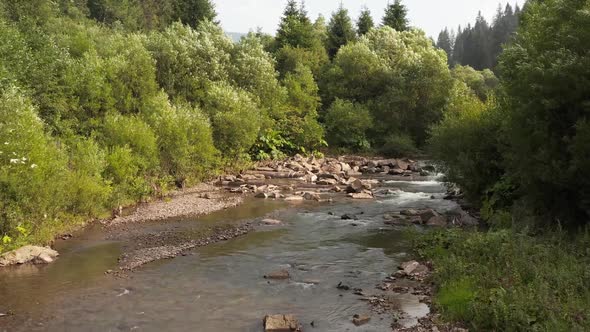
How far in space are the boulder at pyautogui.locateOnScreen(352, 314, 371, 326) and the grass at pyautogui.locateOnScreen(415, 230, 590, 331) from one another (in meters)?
2.33

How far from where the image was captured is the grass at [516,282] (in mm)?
12391

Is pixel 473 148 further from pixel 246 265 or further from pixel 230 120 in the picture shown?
pixel 230 120

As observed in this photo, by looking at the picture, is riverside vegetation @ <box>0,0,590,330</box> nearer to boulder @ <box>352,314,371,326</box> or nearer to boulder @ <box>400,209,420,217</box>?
boulder @ <box>352,314,371,326</box>

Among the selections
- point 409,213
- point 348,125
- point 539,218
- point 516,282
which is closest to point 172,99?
point 348,125

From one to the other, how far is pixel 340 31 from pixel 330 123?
2174cm

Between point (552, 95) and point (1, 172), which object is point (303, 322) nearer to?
point (552, 95)

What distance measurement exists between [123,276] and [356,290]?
9.51 meters

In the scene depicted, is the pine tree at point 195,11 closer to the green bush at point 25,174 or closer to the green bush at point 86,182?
the green bush at point 86,182

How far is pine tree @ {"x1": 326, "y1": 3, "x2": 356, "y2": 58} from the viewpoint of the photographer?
80.8m

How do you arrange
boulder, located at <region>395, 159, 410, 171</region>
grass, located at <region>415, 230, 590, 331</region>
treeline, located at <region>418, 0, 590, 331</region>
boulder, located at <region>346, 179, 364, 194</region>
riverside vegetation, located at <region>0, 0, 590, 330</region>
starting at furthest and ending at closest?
boulder, located at <region>395, 159, 410, 171</region> → boulder, located at <region>346, 179, 364, 194</region> → riverside vegetation, located at <region>0, 0, 590, 330</region> → treeline, located at <region>418, 0, 590, 331</region> → grass, located at <region>415, 230, 590, 331</region>

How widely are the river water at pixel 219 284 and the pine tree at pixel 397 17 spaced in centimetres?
5793

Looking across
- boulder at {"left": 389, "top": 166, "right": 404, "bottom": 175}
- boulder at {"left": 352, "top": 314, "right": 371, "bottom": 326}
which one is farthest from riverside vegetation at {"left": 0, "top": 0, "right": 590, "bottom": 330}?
boulder at {"left": 389, "top": 166, "right": 404, "bottom": 175}

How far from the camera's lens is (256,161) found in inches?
2167

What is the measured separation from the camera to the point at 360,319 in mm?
15547
